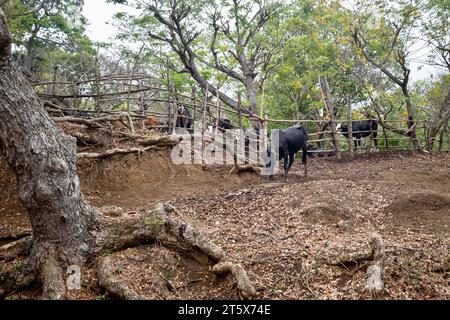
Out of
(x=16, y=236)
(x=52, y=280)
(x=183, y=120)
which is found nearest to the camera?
(x=52, y=280)

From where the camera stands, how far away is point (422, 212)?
5602mm

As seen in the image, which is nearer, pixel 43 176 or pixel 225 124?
pixel 43 176

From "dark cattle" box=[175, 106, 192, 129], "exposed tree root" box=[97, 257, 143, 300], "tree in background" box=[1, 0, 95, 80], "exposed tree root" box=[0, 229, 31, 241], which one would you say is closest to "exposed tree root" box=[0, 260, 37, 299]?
"exposed tree root" box=[97, 257, 143, 300]

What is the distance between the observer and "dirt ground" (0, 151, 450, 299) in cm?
367

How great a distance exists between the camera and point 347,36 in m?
13.7

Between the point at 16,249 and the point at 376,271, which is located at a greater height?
the point at 16,249

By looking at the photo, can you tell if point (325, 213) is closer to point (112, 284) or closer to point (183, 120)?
point (112, 284)

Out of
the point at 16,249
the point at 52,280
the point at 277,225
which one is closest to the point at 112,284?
the point at 52,280

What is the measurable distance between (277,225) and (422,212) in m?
2.16

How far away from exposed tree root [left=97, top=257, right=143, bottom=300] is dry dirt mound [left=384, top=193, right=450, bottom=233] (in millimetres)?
3808

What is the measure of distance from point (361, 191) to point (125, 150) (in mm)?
4726

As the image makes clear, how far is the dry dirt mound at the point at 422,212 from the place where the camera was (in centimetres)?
519

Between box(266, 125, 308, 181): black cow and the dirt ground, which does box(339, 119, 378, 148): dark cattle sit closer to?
→ the dirt ground
